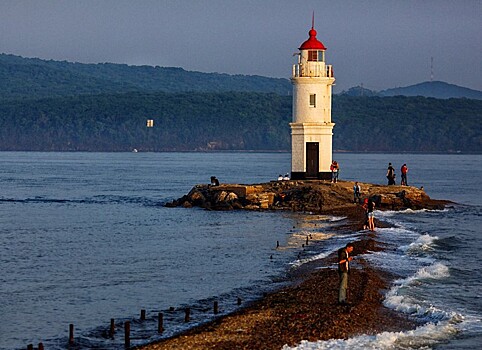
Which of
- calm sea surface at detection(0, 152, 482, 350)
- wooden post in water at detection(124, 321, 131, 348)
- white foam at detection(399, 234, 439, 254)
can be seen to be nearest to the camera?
wooden post in water at detection(124, 321, 131, 348)

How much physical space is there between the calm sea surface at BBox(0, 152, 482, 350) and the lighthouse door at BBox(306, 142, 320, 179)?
4.84m

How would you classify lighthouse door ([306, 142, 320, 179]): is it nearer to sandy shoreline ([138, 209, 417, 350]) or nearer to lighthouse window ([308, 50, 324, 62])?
lighthouse window ([308, 50, 324, 62])

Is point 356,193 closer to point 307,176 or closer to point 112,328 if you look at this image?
point 307,176

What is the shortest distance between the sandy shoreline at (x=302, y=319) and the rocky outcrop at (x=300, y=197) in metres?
20.0

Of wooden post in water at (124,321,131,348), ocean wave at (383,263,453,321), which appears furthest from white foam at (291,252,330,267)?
wooden post in water at (124,321,131,348)

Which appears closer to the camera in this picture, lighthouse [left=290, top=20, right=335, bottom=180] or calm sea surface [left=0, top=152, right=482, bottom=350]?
calm sea surface [left=0, top=152, right=482, bottom=350]

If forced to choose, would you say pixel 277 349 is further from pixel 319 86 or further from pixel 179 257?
pixel 319 86

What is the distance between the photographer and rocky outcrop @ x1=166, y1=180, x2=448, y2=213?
43688 mm

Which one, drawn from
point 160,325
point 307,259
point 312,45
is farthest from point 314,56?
point 160,325

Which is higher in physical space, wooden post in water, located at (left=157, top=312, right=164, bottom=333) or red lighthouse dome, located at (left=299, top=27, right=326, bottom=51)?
red lighthouse dome, located at (left=299, top=27, right=326, bottom=51)

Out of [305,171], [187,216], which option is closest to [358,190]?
[305,171]

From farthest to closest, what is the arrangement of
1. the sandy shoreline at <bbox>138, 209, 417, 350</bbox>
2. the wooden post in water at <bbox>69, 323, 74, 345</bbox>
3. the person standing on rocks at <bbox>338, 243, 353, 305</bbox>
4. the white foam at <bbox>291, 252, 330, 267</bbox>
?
1. the white foam at <bbox>291, 252, 330, 267</bbox>
2. the person standing on rocks at <bbox>338, 243, 353, 305</bbox>
3. the wooden post in water at <bbox>69, 323, 74, 345</bbox>
4. the sandy shoreline at <bbox>138, 209, 417, 350</bbox>

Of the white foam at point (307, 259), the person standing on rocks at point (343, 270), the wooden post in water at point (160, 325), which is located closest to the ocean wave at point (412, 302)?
the person standing on rocks at point (343, 270)

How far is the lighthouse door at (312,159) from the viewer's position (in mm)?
46094
